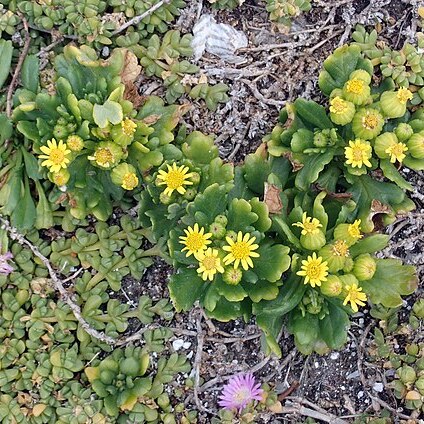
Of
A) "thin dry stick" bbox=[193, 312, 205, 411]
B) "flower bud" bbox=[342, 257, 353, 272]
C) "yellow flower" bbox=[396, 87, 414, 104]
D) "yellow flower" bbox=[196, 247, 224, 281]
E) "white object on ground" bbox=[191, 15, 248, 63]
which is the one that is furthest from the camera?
"white object on ground" bbox=[191, 15, 248, 63]

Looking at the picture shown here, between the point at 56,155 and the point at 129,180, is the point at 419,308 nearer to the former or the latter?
the point at 129,180

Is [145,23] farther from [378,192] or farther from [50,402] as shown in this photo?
[50,402]

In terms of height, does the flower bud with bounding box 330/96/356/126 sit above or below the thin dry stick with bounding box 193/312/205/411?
above

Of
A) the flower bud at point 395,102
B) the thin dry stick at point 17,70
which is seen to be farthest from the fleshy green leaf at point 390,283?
the thin dry stick at point 17,70

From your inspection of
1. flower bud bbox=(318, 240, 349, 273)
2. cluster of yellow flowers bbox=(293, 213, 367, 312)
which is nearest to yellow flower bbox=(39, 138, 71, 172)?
cluster of yellow flowers bbox=(293, 213, 367, 312)

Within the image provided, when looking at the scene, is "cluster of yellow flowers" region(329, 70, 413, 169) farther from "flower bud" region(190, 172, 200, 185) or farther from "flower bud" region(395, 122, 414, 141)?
"flower bud" region(190, 172, 200, 185)

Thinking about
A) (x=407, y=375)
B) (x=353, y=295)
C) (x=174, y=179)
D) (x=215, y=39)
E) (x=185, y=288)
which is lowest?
(x=407, y=375)

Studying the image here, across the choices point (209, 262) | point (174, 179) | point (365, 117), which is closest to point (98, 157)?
point (174, 179)
